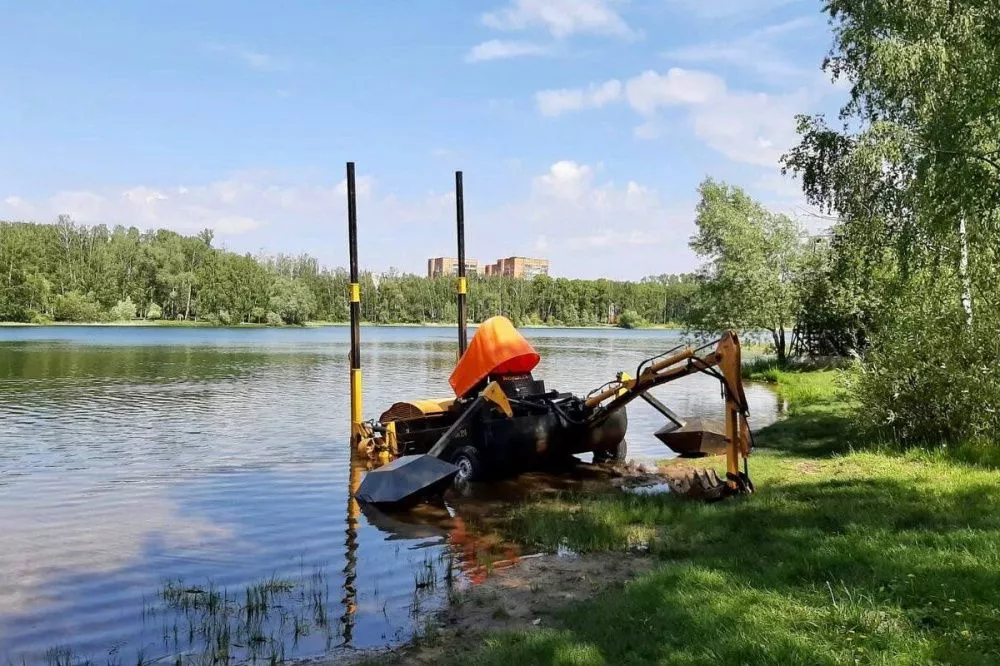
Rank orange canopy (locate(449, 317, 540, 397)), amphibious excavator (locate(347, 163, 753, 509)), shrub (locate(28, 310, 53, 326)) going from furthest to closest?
shrub (locate(28, 310, 53, 326))
orange canopy (locate(449, 317, 540, 397))
amphibious excavator (locate(347, 163, 753, 509))

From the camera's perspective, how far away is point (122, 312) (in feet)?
420

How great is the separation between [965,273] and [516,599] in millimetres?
10786

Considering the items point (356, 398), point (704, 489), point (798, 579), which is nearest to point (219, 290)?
point (356, 398)

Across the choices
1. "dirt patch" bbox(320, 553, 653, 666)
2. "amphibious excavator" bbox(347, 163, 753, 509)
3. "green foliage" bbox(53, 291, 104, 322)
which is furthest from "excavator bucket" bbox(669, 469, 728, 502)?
"green foliage" bbox(53, 291, 104, 322)

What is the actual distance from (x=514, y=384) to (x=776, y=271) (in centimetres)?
2685

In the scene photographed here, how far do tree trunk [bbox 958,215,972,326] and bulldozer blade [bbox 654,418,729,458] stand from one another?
5.38 m

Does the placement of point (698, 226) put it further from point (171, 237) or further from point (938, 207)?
point (171, 237)

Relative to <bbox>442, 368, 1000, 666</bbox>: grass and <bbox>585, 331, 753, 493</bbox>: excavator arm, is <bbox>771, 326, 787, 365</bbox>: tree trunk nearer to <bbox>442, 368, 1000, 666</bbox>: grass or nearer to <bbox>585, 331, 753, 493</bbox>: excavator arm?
<bbox>585, 331, 753, 493</bbox>: excavator arm

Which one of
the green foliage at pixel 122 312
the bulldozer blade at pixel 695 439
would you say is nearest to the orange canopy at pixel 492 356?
the bulldozer blade at pixel 695 439

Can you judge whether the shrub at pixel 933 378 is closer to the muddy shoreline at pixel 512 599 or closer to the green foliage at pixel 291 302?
the muddy shoreline at pixel 512 599

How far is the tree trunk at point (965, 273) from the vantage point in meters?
13.7

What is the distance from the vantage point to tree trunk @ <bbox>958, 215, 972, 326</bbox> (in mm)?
13691

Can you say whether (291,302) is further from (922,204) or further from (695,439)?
(922,204)

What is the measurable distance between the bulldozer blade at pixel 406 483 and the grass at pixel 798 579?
1905 mm
